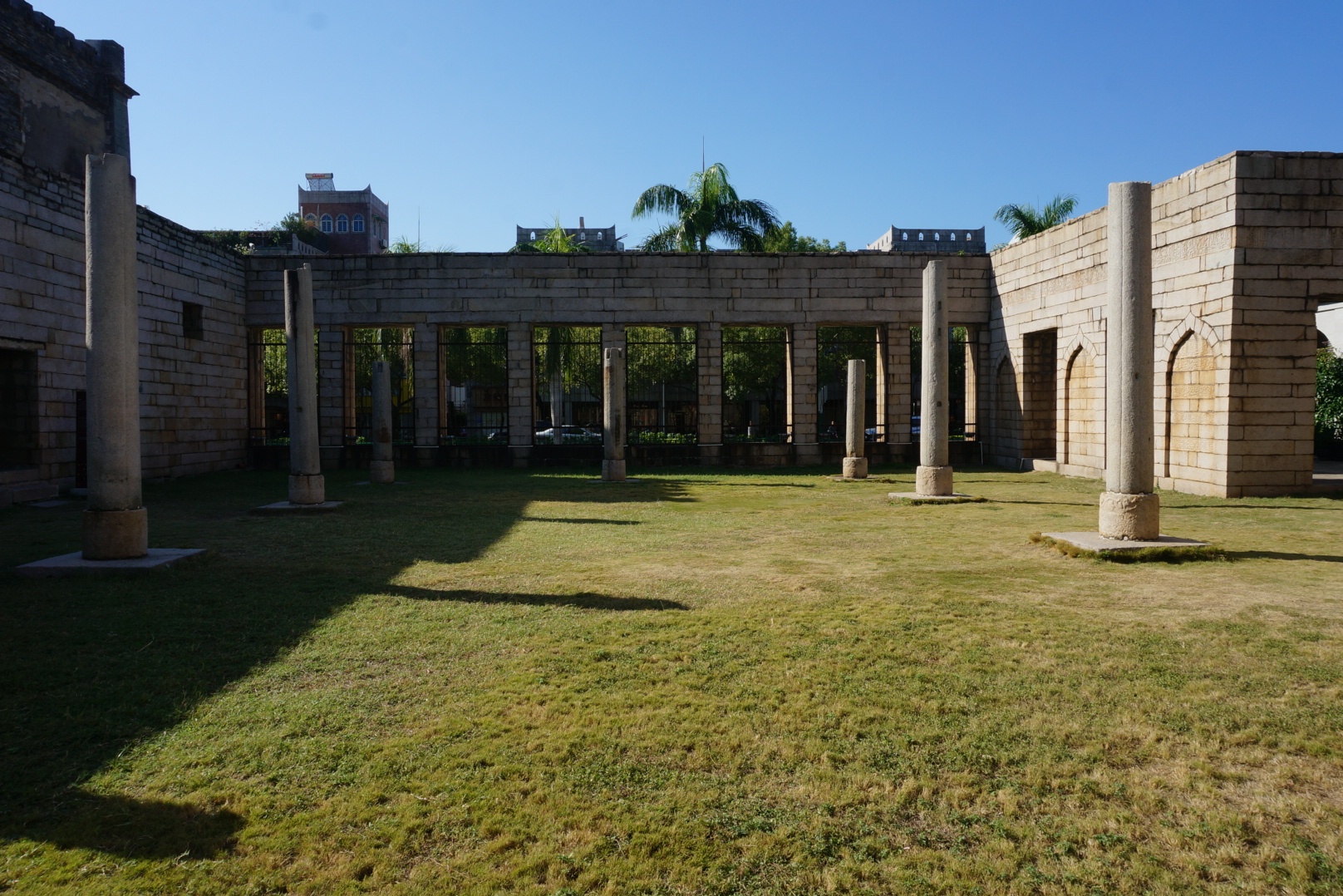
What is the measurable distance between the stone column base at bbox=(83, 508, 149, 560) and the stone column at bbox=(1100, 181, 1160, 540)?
867cm

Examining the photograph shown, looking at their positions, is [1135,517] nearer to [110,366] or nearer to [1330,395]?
[110,366]

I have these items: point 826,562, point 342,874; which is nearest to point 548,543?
point 826,562

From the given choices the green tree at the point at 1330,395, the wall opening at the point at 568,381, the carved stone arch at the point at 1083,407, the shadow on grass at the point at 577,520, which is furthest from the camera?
the wall opening at the point at 568,381

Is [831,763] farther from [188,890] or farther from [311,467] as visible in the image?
[311,467]

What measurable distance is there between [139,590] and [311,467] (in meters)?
5.30

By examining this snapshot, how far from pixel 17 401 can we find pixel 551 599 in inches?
454

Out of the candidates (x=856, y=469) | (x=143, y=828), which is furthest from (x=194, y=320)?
(x=143, y=828)

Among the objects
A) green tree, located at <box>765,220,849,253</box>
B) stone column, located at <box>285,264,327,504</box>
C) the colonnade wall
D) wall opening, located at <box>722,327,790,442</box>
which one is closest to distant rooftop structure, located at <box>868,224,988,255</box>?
green tree, located at <box>765,220,849,253</box>

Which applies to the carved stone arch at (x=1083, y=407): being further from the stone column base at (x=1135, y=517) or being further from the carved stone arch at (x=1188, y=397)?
the stone column base at (x=1135, y=517)

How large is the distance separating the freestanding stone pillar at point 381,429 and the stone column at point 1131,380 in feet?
40.2

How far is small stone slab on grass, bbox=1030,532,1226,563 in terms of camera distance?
7.45 metres

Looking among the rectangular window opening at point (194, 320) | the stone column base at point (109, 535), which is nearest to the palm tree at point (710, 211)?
the rectangular window opening at point (194, 320)

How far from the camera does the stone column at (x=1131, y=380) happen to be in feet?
25.8

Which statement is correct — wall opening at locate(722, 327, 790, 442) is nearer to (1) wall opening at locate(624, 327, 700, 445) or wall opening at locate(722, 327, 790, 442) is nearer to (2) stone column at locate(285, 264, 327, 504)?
(1) wall opening at locate(624, 327, 700, 445)
